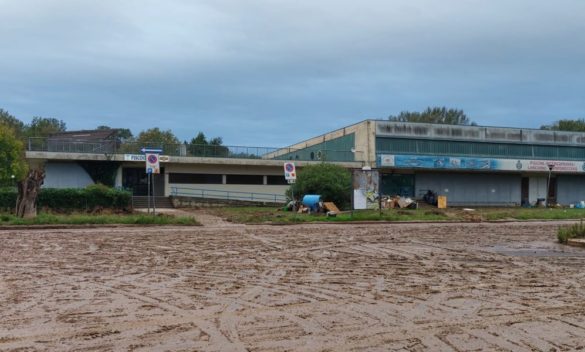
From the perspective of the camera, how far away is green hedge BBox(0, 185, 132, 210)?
3412 centimetres

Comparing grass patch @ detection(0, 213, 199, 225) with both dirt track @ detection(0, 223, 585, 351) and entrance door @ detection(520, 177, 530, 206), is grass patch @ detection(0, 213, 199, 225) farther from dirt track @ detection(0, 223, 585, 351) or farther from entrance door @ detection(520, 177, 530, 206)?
entrance door @ detection(520, 177, 530, 206)

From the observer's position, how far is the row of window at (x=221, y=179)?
50.4 meters

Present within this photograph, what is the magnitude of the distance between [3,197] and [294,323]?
32.6 meters

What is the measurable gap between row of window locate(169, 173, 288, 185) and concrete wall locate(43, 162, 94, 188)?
7582 mm

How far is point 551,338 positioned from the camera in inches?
243

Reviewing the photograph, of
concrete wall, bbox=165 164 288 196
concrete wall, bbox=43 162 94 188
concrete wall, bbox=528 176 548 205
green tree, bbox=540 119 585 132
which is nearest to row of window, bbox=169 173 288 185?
concrete wall, bbox=165 164 288 196

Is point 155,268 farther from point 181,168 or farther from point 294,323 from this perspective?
point 181,168

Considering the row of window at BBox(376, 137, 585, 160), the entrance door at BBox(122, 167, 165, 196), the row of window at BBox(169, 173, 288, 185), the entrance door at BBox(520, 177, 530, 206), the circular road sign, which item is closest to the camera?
the circular road sign

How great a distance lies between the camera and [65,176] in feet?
155

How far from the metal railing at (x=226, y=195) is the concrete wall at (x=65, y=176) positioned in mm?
7768

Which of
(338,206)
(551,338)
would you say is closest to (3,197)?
(338,206)

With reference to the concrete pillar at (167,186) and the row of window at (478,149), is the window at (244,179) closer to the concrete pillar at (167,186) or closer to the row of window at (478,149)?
the concrete pillar at (167,186)

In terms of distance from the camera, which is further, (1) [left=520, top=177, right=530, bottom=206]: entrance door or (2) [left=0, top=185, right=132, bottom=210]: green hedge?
(1) [left=520, top=177, right=530, bottom=206]: entrance door

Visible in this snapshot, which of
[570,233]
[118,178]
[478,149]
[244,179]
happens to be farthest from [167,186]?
[570,233]
